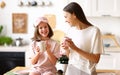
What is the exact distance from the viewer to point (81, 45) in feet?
6.83

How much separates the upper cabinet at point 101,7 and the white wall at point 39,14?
12.5 inches

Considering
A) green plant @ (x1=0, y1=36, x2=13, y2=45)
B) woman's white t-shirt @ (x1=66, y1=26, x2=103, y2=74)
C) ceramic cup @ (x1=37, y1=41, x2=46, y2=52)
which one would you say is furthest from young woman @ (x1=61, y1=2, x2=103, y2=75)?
green plant @ (x1=0, y1=36, x2=13, y2=45)

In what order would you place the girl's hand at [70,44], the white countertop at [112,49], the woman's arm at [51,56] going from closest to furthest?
the girl's hand at [70,44] < the woman's arm at [51,56] < the white countertop at [112,49]

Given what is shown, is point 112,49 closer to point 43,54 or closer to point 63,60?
point 43,54

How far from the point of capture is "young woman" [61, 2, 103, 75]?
2.01 meters

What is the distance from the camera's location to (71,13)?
207 centimetres

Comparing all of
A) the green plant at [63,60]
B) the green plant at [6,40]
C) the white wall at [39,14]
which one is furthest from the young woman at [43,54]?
the green plant at [6,40]

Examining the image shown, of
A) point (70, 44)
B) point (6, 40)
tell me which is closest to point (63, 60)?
point (70, 44)

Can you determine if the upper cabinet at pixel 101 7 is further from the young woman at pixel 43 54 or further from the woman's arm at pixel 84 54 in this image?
the woman's arm at pixel 84 54

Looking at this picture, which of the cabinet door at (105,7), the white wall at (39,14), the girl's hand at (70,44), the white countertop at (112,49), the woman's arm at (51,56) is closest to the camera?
the girl's hand at (70,44)

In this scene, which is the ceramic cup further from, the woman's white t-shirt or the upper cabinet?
the upper cabinet

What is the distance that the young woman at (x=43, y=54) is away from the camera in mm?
2189

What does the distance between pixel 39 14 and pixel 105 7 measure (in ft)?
3.73

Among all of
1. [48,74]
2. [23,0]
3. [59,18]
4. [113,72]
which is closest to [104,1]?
[59,18]
